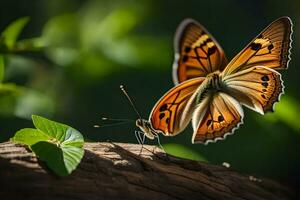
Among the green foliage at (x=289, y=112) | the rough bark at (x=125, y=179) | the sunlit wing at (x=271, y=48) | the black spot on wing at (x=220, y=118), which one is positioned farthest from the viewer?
the green foliage at (x=289, y=112)

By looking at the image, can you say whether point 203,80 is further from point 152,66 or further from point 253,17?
point 253,17

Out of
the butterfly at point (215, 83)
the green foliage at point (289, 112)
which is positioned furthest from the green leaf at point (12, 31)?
the green foliage at point (289, 112)

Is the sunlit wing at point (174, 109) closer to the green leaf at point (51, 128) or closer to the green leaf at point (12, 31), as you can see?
the green leaf at point (51, 128)

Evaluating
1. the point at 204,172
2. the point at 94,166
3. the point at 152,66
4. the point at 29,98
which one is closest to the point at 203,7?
the point at 152,66

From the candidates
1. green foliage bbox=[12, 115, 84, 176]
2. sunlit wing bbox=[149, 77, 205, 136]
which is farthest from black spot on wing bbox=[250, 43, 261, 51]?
green foliage bbox=[12, 115, 84, 176]

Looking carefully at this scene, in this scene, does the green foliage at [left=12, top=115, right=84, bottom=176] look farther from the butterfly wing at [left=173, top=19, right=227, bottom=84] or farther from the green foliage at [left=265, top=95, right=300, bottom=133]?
the green foliage at [left=265, top=95, right=300, bottom=133]

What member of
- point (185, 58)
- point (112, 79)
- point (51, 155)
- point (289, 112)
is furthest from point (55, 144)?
point (112, 79)

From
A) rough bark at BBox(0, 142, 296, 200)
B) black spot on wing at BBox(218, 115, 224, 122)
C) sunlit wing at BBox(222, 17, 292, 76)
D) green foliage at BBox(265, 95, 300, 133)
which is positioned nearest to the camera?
rough bark at BBox(0, 142, 296, 200)
